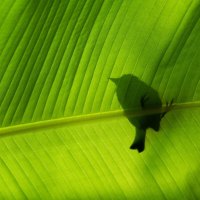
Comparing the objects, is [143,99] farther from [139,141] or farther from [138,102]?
[139,141]

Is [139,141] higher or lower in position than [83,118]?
lower

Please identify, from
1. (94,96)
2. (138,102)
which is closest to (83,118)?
(94,96)

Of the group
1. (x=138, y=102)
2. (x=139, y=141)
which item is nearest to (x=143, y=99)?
(x=138, y=102)

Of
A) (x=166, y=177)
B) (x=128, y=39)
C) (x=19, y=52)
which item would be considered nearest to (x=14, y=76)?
(x=19, y=52)

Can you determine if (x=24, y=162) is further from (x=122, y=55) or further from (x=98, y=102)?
(x=122, y=55)

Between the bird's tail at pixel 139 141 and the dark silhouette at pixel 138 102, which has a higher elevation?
the dark silhouette at pixel 138 102

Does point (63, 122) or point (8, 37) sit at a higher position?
Result: point (8, 37)
